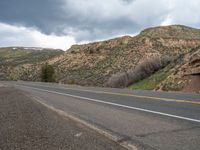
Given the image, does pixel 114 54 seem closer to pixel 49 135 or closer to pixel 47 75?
pixel 47 75

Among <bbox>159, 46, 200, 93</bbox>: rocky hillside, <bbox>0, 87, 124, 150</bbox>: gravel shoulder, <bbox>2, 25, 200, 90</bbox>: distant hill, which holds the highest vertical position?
<bbox>2, 25, 200, 90</bbox>: distant hill

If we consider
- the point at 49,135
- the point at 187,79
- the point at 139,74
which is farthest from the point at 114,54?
the point at 49,135

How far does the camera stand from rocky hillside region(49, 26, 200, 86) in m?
71.8

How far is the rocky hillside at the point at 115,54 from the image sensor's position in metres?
71.8

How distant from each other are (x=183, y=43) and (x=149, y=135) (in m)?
78.7

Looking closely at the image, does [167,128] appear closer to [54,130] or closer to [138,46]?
[54,130]

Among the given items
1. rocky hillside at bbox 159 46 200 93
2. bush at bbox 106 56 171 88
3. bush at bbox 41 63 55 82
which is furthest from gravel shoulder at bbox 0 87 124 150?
bush at bbox 41 63 55 82

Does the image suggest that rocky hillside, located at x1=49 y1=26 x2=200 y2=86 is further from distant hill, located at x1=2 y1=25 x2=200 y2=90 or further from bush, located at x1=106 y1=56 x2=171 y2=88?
bush, located at x1=106 y1=56 x2=171 y2=88

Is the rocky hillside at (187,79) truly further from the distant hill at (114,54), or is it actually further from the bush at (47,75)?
the bush at (47,75)

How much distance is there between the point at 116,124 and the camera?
29.2 feet

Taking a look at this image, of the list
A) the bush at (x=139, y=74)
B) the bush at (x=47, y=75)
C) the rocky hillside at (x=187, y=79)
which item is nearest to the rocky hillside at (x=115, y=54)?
the bush at (x=47, y=75)

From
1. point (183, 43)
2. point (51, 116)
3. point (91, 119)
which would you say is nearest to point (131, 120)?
point (91, 119)

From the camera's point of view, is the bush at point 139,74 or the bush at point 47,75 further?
the bush at point 47,75

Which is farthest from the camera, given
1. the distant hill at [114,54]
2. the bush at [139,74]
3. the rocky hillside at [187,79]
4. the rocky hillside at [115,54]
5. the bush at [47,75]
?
the bush at [47,75]
